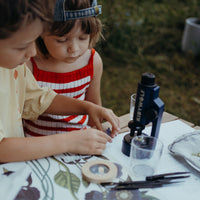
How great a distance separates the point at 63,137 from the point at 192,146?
48cm

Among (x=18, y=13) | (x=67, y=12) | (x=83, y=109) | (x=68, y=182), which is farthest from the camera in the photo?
(x=83, y=109)

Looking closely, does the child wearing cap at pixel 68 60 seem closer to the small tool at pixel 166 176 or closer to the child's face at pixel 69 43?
the child's face at pixel 69 43

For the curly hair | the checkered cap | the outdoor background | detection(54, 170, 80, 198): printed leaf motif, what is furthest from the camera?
the outdoor background

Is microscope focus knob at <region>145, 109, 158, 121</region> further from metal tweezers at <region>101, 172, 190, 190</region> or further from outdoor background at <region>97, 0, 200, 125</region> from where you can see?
outdoor background at <region>97, 0, 200, 125</region>

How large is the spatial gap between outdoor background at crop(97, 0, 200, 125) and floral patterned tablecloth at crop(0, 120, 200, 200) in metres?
1.73

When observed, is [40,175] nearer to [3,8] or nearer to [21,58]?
[21,58]

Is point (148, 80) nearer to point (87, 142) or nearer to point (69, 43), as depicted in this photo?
point (87, 142)

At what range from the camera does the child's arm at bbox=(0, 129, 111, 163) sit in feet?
2.95

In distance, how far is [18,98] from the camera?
118 centimetres

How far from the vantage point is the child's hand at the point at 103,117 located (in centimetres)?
109

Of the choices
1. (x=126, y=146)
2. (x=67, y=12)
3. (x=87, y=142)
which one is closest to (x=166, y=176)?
(x=126, y=146)

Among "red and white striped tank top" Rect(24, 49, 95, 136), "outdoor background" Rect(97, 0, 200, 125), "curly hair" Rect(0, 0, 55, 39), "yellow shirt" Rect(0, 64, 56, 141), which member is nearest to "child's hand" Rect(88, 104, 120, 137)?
"yellow shirt" Rect(0, 64, 56, 141)

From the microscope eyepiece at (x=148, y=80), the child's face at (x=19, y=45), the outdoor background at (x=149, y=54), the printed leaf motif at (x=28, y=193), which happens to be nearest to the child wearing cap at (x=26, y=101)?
the child's face at (x=19, y=45)

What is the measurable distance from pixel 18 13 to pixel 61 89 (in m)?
0.73
